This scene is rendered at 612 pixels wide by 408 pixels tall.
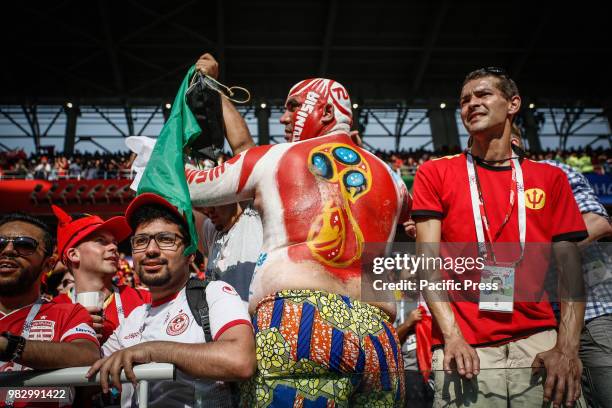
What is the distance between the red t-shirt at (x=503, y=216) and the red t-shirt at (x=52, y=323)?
5.13 ft

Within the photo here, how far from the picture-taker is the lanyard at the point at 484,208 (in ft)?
7.16

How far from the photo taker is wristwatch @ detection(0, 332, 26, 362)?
1.83 meters

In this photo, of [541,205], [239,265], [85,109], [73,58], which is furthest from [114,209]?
[541,205]

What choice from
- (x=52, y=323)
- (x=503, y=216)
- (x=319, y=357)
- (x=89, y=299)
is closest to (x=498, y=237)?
(x=503, y=216)

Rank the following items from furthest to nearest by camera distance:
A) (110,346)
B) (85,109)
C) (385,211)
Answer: (85,109)
(110,346)
(385,211)

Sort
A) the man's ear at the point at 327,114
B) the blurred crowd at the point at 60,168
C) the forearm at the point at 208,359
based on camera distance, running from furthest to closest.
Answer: the blurred crowd at the point at 60,168 → the man's ear at the point at 327,114 → the forearm at the point at 208,359

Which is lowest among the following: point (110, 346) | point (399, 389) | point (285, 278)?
point (399, 389)

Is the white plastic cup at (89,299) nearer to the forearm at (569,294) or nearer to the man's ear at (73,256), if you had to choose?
the man's ear at (73,256)

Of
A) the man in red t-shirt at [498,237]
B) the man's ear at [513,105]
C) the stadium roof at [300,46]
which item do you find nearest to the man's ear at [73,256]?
the man in red t-shirt at [498,237]

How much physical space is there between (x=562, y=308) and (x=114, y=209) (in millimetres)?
16563

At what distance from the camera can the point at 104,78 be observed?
2505 centimetres

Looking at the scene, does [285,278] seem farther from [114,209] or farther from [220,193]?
[114,209]

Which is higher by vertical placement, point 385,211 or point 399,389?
point 385,211

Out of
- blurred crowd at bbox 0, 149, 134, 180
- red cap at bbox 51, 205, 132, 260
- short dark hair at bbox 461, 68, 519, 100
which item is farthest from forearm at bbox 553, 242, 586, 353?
blurred crowd at bbox 0, 149, 134, 180
